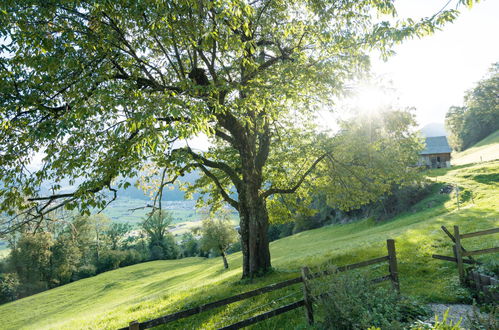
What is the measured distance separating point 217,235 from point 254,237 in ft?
85.5

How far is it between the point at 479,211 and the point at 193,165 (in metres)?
24.3

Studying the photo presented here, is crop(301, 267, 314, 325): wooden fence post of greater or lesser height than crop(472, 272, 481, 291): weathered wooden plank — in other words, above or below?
above

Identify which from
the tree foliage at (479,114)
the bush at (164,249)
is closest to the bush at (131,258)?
the bush at (164,249)

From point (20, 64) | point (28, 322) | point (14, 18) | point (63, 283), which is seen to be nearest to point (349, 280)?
point (14, 18)

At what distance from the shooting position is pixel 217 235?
40062mm

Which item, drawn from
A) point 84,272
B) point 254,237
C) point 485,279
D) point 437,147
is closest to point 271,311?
point 485,279

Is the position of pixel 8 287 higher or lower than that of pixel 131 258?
higher

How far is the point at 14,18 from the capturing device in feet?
26.3

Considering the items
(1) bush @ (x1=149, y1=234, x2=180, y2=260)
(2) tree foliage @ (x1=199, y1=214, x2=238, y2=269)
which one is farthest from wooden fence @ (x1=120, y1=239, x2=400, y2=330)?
(1) bush @ (x1=149, y1=234, x2=180, y2=260)

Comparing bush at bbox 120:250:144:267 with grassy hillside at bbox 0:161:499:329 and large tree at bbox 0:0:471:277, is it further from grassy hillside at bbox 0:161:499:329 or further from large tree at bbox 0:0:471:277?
large tree at bbox 0:0:471:277

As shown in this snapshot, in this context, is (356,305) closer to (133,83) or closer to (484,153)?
(133,83)

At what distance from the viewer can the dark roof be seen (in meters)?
68.8

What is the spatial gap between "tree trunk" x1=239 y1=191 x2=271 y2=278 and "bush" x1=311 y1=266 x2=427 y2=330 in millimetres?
7784

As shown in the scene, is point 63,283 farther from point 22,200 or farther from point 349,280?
point 349,280
